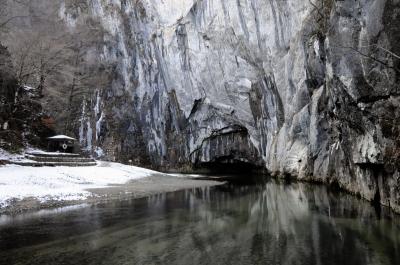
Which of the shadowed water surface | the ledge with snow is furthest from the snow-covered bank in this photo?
the shadowed water surface

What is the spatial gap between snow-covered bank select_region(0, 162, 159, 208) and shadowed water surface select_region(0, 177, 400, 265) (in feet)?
7.99

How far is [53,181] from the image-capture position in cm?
2106

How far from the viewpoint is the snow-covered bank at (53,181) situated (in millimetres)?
17578

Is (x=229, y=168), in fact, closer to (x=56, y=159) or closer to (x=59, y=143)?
(x=59, y=143)

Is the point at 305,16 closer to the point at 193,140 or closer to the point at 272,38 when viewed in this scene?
the point at 272,38

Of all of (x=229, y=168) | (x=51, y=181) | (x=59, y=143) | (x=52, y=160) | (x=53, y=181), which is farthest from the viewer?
(x=229, y=168)

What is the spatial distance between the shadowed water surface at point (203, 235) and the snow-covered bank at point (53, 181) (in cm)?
244

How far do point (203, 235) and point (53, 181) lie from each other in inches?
498

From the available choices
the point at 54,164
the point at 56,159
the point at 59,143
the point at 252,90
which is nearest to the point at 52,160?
the point at 56,159

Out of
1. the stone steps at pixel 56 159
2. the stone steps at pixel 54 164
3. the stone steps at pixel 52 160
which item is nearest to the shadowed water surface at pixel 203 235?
the stone steps at pixel 54 164

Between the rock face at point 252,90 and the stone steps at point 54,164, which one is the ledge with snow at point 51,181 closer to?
the stone steps at point 54,164

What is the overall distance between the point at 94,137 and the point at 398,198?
38.2 m

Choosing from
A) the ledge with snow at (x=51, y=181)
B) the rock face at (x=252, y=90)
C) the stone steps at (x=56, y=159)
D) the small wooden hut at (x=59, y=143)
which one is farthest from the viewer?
the small wooden hut at (x=59, y=143)

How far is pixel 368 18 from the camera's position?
51.3ft
